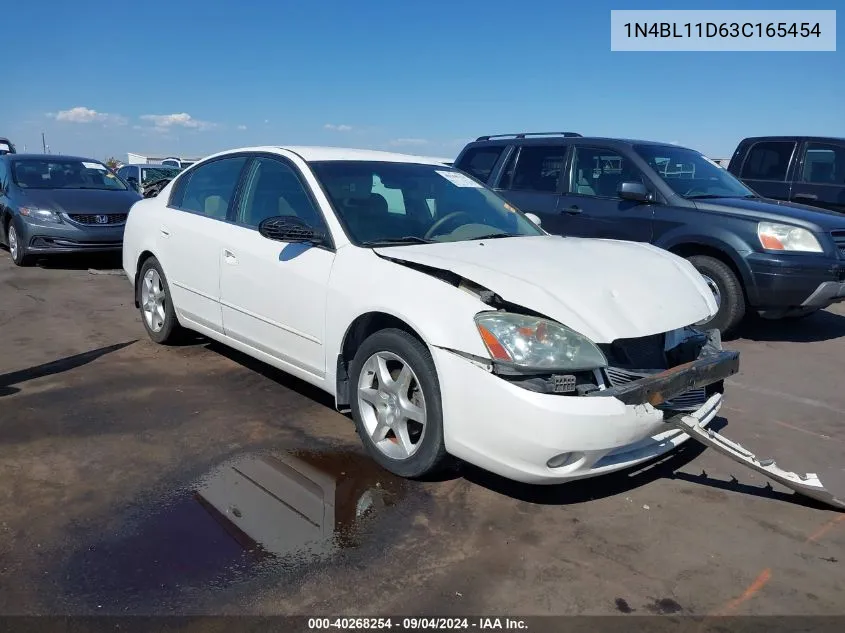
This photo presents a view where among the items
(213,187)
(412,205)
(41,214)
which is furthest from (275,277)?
(41,214)

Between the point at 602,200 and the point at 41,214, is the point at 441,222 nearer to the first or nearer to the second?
the point at 602,200

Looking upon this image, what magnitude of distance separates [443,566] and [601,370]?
106 cm

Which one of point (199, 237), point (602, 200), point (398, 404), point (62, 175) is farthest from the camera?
point (62, 175)

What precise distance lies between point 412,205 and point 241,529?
2.20 meters

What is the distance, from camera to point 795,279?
627cm

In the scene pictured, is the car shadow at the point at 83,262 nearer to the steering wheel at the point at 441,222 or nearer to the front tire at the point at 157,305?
the front tire at the point at 157,305

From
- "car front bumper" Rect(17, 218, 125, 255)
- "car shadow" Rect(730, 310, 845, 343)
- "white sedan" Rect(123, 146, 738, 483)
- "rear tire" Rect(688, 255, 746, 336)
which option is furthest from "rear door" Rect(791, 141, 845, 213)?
"car front bumper" Rect(17, 218, 125, 255)

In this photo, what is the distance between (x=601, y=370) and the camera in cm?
315

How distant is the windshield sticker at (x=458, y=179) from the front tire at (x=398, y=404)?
5.40 ft

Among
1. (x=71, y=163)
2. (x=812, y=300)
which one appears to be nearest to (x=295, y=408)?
(x=812, y=300)

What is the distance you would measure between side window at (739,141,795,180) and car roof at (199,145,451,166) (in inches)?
258

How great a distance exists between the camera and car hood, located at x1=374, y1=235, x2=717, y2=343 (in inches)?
127

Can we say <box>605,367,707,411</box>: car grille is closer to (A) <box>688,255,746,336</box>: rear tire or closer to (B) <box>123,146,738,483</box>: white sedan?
(B) <box>123,146,738,483</box>: white sedan

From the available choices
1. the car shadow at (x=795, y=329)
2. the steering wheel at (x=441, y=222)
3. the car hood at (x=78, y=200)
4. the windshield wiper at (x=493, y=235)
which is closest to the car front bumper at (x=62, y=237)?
the car hood at (x=78, y=200)
